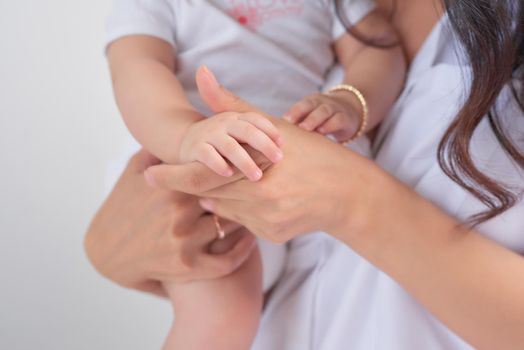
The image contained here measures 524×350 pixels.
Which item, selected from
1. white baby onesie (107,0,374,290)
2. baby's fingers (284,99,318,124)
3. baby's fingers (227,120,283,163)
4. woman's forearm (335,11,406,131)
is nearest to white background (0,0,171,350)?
white baby onesie (107,0,374,290)

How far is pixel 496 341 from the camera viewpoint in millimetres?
701

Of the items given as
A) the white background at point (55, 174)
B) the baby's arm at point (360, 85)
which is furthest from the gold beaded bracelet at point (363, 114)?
the white background at point (55, 174)

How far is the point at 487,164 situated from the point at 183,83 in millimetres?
455

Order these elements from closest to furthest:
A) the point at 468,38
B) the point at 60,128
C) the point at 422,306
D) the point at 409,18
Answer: the point at 468,38 < the point at 422,306 < the point at 409,18 < the point at 60,128

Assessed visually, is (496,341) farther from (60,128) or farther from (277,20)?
(60,128)

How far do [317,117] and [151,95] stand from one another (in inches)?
8.6

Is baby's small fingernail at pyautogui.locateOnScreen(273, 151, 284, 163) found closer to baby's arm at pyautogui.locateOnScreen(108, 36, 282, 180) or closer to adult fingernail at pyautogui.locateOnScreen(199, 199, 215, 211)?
baby's arm at pyautogui.locateOnScreen(108, 36, 282, 180)

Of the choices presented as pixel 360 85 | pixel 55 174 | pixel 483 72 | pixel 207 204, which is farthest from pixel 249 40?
pixel 55 174

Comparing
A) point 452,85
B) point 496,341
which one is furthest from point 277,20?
point 496,341

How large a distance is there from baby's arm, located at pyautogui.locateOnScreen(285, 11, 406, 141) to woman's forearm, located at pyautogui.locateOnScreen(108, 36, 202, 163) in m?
0.14

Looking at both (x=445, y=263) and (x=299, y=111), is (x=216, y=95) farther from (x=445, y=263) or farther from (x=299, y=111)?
(x=445, y=263)

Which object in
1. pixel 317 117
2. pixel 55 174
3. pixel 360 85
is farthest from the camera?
pixel 55 174

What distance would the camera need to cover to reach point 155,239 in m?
0.87

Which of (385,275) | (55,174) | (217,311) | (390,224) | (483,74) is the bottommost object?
(55,174)
